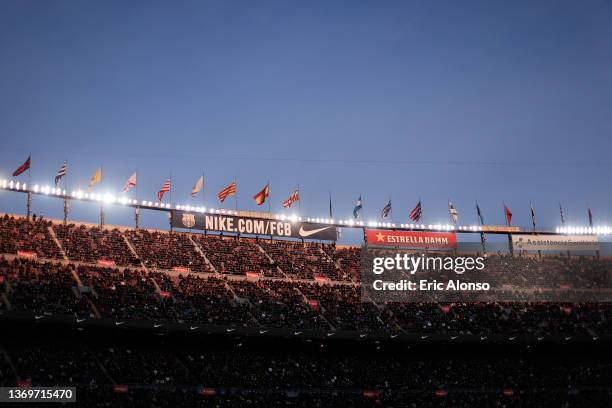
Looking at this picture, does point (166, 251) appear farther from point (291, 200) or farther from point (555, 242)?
point (555, 242)

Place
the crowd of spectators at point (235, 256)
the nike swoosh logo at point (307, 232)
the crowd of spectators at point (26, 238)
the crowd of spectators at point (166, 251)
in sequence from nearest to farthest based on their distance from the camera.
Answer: the crowd of spectators at point (26, 238), the crowd of spectators at point (166, 251), the crowd of spectators at point (235, 256), the nike swoosh logo at point (307, 232)

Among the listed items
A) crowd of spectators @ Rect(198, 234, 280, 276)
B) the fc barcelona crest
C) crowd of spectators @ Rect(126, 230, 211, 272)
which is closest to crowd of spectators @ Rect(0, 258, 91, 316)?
crowd of spectators @ Rect(126, 230, 211, 272)

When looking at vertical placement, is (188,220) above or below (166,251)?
above

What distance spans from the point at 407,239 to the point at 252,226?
1883 cm

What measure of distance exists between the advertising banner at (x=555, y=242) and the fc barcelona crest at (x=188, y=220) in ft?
133

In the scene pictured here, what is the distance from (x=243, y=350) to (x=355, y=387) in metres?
10.6

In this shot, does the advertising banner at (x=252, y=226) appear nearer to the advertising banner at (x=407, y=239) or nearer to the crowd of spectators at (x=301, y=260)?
the crowd of spectators at (x=301, y=260)

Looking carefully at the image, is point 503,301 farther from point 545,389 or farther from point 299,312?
point 299,312

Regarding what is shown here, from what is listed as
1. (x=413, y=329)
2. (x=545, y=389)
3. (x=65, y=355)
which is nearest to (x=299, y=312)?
(x=413, y=329)

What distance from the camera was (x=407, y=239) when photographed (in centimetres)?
8006

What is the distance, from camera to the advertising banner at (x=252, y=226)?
7294 cm

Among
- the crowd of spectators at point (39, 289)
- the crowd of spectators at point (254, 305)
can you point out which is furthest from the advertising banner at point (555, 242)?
the crowd of spectators at point (39, 289)

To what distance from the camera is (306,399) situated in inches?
2222

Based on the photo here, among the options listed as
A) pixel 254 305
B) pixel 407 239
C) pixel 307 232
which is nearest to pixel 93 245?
pixel 254 305
